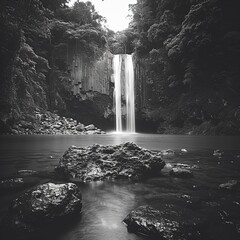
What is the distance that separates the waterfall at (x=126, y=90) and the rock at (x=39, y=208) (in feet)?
111

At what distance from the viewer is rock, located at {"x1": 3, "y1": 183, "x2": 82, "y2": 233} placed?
110 inches

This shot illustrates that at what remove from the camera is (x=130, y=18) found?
47.2 meters

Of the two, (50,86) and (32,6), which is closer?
(32,6)

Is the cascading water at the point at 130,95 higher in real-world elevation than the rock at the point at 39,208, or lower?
higher

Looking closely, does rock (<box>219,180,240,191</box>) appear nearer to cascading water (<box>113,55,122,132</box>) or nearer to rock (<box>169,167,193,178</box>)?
rock (<box>169,167,193,178</box>)

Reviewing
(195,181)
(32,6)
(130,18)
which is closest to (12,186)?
(195,181)

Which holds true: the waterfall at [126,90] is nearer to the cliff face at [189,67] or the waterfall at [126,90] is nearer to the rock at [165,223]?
the cliff face at [189,67]

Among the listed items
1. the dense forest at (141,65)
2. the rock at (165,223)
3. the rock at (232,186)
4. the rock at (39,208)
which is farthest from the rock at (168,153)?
the dense forest at (141,65)

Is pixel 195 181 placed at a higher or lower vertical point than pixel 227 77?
lower

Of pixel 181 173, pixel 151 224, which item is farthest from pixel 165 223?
pixel 181 173

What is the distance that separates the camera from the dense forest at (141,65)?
27062mm

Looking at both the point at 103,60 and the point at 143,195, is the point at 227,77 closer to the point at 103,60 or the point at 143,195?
the point at 103,60

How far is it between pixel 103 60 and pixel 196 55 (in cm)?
1655

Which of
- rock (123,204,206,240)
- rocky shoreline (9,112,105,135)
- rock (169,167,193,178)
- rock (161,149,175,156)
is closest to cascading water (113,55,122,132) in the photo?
rocky shoreline (9,112,105,135)
